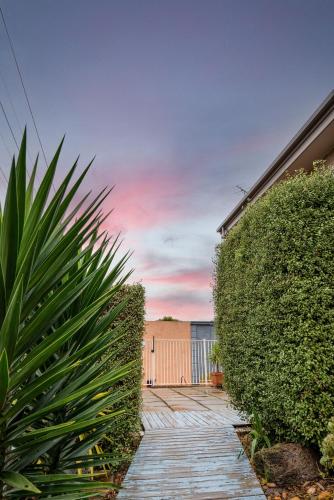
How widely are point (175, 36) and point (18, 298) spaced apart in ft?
18.6

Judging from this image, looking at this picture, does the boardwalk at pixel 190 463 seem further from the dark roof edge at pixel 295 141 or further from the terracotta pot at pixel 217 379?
the terracotta pot at pixel 217 379

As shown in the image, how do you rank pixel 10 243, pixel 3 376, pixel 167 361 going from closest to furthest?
1. pixel 3 376
2. pixel 10 243
3. pixel 167 361

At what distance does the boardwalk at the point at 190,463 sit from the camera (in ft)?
10.9

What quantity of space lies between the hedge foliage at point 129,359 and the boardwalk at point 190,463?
219 millimetres

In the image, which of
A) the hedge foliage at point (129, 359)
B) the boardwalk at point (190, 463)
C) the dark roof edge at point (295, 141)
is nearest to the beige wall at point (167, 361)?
the dark roof edge at point (295, 141)

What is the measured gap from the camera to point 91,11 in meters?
5.41

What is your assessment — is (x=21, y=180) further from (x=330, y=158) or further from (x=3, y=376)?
(x=330, y=158)

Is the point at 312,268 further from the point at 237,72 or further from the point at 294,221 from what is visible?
the point at 237,72

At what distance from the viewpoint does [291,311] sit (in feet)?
11.8

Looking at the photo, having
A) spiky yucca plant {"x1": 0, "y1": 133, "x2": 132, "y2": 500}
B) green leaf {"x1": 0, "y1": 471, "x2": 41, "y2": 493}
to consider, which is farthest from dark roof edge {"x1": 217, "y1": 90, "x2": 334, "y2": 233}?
green leaf {"x1": 0, "y1": 471, "x2": 41, "y2": 493}

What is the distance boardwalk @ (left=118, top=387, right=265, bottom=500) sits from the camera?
3.31m

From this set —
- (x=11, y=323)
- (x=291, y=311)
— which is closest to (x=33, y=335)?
(x=11, y=323)

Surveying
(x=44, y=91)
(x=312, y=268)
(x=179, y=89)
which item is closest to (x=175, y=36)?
(x=179, y=89)

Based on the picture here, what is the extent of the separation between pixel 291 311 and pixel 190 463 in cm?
197
